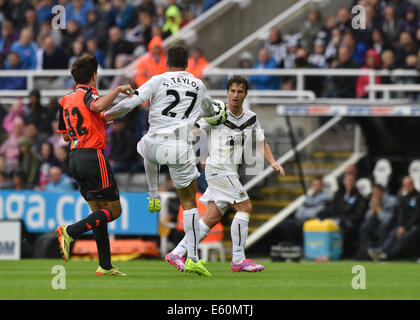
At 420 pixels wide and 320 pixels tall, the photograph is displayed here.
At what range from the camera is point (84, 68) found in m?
10.7

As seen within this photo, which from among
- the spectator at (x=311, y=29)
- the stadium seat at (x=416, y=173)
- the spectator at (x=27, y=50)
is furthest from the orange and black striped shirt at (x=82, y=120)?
the spectator at (x=27, y=50)

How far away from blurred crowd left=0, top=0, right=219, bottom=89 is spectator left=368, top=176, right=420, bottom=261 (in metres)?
6.73

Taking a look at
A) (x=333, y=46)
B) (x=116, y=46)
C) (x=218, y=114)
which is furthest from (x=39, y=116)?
(x=218, y=114)

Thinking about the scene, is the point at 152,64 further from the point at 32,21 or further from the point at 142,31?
the point at 32,21

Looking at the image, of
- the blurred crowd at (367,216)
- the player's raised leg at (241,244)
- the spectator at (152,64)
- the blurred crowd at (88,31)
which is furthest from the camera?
the blurred crowd at (88,31)

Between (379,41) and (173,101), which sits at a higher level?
(379,41)

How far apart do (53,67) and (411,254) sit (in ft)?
31.0

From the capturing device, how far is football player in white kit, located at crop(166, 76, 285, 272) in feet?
39.9

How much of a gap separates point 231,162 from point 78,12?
42.1 ft

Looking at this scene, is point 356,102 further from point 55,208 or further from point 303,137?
point 55,208

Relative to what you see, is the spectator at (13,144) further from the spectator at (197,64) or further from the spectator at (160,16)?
the spectator at (160,16)

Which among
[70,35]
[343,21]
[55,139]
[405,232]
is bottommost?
[405,232]

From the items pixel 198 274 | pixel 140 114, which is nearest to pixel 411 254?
pixel 140 114

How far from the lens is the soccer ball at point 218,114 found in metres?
11.5
